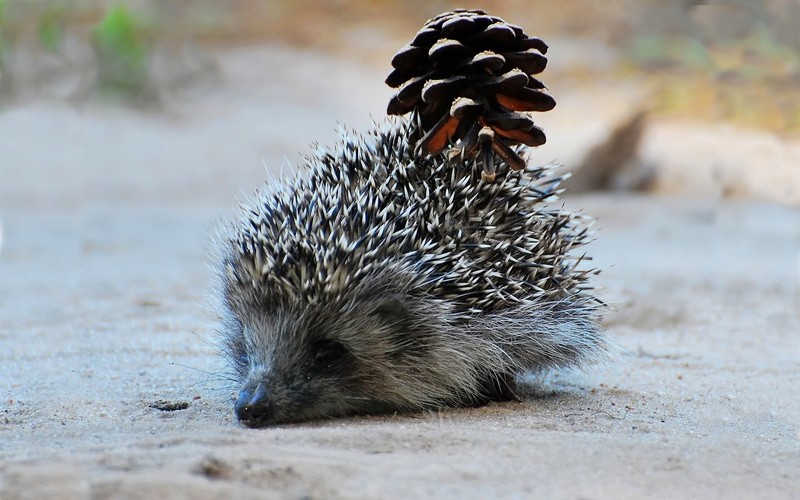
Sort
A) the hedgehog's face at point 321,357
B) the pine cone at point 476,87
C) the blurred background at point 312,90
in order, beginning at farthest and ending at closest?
the blurred background at point 312,90 → the pine cone at point 476,87 → the hedgehog's face at point 321,357

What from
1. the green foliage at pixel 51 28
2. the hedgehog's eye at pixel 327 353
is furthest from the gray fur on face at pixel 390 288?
the green foliage at pixel 51 28

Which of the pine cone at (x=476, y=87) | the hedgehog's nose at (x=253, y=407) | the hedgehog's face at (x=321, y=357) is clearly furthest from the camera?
the pine cone at (x=476, y=87)

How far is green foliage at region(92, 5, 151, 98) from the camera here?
14812 mm

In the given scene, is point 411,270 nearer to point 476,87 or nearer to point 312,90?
point 476,87

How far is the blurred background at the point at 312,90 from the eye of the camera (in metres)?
13.4

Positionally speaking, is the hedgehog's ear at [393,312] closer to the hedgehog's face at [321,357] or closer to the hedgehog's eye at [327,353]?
the hedgehog's face at [321,357]

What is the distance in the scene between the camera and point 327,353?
13.2 ft

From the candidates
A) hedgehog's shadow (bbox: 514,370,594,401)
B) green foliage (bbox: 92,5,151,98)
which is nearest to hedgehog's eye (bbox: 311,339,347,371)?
hedgehog's shadow (bbox: 514,370,594,401)

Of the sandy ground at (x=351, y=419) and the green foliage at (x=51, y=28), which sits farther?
the green foliage at (x=51, y=28)

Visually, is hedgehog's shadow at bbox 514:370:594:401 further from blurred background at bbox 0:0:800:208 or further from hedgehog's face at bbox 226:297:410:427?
blurred background at bbox 0:0:800:208

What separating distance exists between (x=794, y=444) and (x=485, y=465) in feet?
4.57

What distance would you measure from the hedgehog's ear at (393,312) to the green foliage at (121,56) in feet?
39.6

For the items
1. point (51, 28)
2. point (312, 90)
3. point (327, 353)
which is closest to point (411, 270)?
point (327, 353)

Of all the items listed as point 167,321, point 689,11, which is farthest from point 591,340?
point 689,11
